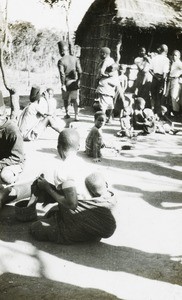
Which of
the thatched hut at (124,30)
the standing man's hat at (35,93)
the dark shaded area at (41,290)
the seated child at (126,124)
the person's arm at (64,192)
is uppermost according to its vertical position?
the thatched hut at (124,30)

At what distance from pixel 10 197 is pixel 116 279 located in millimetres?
2105

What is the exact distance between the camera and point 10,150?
235 inches

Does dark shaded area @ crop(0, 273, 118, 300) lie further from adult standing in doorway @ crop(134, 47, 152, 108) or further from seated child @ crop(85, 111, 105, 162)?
adult standing in doorway @ crop(134, 47, 152, 108)

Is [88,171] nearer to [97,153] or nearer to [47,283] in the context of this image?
[47,283]

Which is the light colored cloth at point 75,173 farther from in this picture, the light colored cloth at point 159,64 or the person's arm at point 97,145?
the light colored cloth at point 159,64

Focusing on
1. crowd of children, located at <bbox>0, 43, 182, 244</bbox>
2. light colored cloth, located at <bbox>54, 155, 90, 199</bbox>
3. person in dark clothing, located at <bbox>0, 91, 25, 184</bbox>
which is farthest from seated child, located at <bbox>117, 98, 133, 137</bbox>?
light colored cloth, located at <bbox>54, 155, 90, 199</bbox>

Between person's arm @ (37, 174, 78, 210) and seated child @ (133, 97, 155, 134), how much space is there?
601cm

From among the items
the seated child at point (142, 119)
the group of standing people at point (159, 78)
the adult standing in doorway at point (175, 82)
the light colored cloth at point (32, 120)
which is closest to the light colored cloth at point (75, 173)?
the light colored cloth at point (32, 120)

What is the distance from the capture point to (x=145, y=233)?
4797 millimetres

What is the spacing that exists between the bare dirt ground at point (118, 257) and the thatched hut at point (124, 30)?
7974 millimetres

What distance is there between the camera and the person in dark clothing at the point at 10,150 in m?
5.77

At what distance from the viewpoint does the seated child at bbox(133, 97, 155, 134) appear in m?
10.1

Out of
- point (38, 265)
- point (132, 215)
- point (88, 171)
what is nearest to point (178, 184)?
point (132, 215)

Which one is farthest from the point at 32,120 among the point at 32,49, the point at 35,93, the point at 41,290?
the point at 32,49
